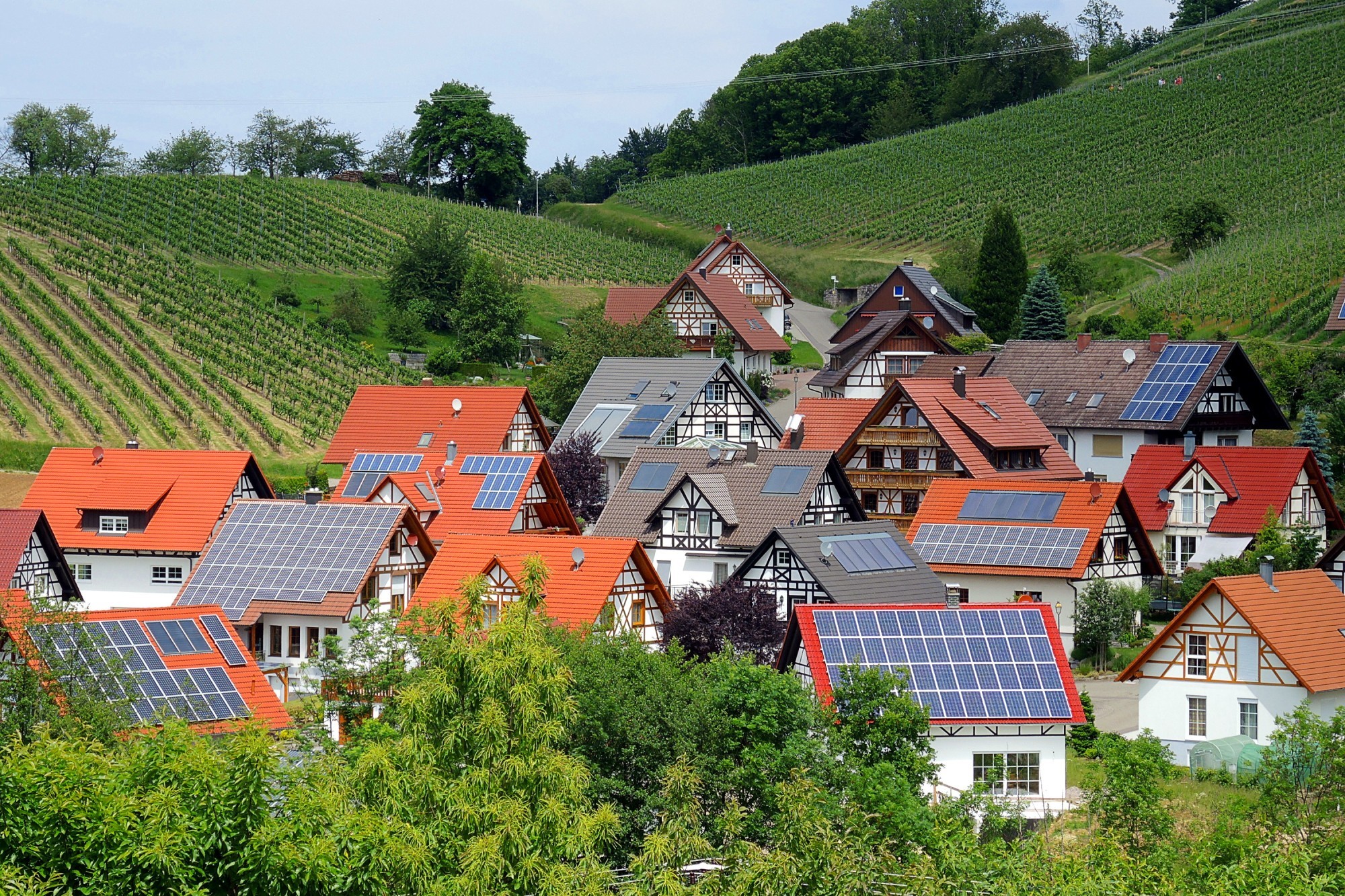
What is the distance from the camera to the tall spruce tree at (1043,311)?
284 ft

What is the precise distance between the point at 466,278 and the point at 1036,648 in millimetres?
63513

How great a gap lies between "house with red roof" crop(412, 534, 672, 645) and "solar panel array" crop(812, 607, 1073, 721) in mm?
7892

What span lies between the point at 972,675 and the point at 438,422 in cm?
3576

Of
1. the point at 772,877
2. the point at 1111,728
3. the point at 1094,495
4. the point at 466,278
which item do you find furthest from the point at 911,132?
the point at 772,877

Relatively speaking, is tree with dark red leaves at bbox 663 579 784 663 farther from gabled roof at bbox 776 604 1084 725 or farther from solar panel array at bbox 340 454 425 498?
solar panel array at bbox 340 454 425 498

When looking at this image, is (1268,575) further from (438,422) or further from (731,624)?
(438,422)

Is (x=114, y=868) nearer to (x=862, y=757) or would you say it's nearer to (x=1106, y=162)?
(x=862, y=757)

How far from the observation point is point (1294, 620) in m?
40.4

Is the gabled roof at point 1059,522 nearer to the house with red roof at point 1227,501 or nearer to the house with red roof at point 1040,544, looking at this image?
the house with red roof at point 1040,544

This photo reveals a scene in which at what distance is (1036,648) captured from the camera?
1515 inches

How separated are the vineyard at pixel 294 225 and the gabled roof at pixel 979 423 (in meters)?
55.7

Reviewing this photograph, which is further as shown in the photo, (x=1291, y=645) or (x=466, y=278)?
(x=466, y=278)

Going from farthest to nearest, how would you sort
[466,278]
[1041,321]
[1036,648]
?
[466,278] < [1041,321] < [1036,648]

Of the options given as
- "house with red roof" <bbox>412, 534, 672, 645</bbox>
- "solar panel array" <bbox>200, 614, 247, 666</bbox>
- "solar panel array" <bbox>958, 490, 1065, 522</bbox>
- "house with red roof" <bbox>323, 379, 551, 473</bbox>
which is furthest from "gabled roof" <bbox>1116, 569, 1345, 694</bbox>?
"house with red roof" <bbox>323, 379, 551, 473</bbox>
